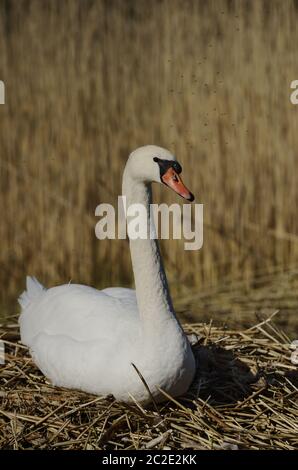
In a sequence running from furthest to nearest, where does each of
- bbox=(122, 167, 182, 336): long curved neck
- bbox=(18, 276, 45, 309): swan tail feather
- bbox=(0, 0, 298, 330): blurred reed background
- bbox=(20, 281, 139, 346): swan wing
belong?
1. bbox=(0, 0, 298, 330): blurred reed background
2. bbox=(18, 276, 45, 309): swan tail feather
3. bbox=(20, 281, 139, 346): swan wing
4. bbox=(122, 167, 182, 336): long curved neck

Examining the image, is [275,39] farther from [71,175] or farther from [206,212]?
[71,175]

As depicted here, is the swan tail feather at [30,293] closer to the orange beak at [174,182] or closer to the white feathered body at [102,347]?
the white feathered body at [102,347]

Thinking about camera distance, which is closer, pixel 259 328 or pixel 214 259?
pixel 259 328

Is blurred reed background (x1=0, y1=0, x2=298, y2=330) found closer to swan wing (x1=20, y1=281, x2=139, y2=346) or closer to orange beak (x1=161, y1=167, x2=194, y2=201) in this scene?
swan wing (x1=20, y1=281, x2=139, y2=346)

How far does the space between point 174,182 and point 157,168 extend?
103 mm

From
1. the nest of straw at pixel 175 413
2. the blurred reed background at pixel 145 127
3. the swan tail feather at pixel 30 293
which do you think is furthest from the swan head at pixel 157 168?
the blurred reed background at pixel 145 127

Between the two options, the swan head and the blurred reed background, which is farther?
the blurred reed background

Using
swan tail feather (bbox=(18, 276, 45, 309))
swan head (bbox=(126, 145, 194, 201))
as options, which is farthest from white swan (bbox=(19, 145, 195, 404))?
swan tail feather (bbox=(18, 276, 45, 309))

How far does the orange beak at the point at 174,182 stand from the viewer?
321 cm

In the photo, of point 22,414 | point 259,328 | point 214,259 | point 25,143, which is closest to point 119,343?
point 22,414

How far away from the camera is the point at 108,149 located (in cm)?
560

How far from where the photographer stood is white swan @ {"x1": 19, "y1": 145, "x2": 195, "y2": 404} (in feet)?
11.1
